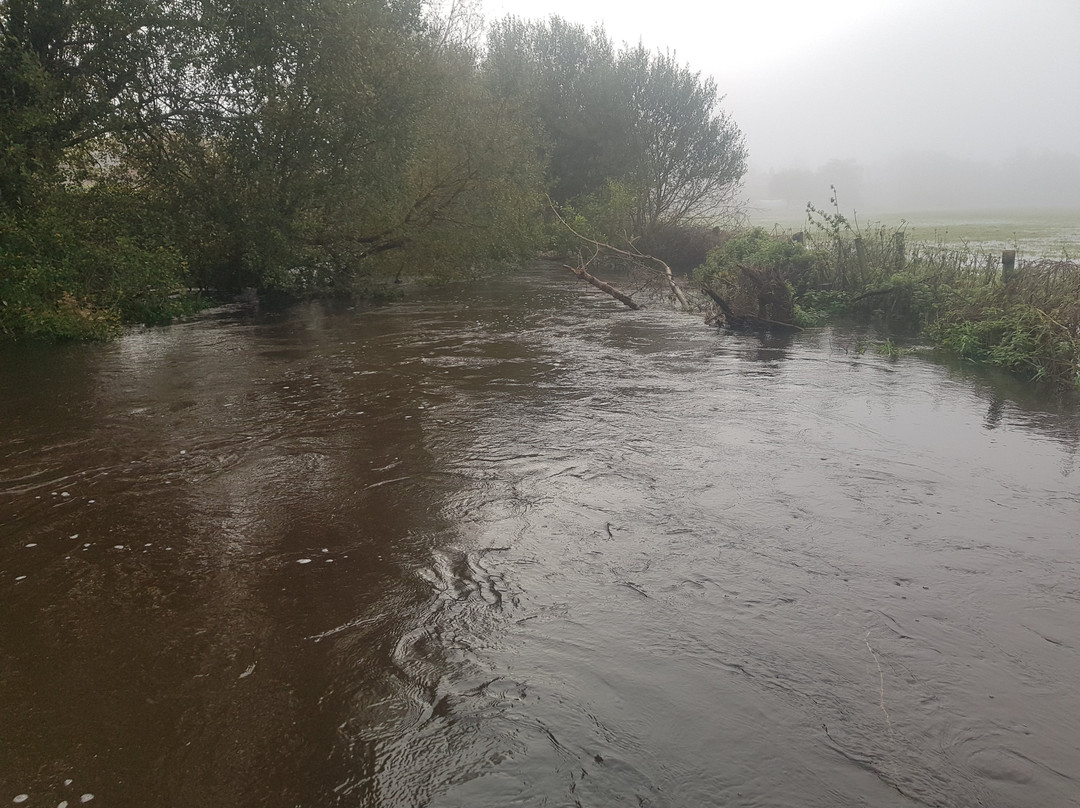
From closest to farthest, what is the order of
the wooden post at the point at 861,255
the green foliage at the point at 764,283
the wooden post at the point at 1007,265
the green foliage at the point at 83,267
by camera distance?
the green foliage at the point at 83,267
the wooden post at the point at 1007,265
the green foliage at the point at 764,283
the wooden post at the point at 861,255

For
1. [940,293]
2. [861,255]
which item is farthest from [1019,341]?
[861,255]

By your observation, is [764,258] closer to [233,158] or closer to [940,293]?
[940,293]

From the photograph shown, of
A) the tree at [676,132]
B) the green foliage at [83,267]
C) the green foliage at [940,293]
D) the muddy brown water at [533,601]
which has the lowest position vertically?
the muddy brown water at [533,601]

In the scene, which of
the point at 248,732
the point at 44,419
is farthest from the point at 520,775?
the point at 44,419

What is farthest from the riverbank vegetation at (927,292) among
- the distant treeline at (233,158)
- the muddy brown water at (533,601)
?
the distant treeline at (233,158)

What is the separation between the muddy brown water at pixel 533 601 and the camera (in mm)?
4262

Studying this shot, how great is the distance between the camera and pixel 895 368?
49.5 ft

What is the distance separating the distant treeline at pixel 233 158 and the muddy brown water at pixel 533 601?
232 inches

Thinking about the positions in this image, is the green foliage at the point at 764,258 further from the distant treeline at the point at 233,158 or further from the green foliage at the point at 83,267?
the green foliage at the point at 83,267

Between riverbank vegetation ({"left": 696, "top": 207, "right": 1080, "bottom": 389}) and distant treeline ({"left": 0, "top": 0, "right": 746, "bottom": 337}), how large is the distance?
9086 mm

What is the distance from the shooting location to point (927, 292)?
18578 millimetres

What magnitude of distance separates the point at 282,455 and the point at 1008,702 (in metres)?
Result: 7.49

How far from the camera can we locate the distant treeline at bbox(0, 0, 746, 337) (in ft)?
51.9

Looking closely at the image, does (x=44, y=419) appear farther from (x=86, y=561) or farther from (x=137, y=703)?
(x=137, y=703)
